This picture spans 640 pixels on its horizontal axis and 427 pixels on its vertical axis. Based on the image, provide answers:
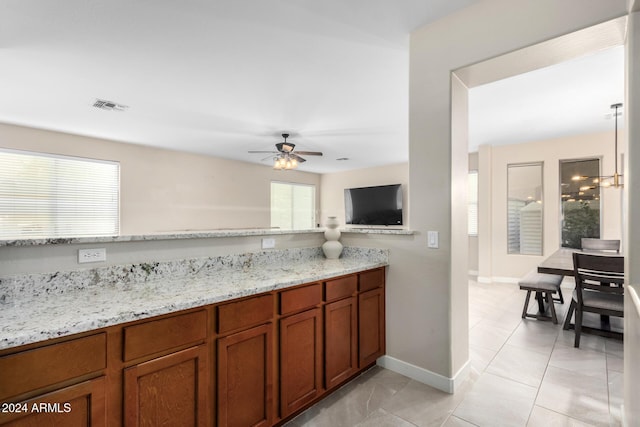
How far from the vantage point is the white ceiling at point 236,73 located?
6.63 ft

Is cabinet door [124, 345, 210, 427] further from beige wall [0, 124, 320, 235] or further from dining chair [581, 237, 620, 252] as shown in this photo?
dining chair [581, 237, 620, 252]

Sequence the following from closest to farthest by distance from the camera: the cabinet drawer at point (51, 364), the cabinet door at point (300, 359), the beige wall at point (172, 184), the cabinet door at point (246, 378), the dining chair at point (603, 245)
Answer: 1. the cabinet drawer at point (51, 364)
2. the cabinet door at point (246, 378)
3. the cabinet door at point (300, 359)
4. the dining chair at point (603, 245)
5. the beige wall at point (172, 184)

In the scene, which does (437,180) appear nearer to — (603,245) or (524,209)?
(603,245)

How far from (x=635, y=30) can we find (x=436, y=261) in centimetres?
158

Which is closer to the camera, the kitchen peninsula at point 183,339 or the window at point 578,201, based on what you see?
the kitchen peninsula at point 183,339

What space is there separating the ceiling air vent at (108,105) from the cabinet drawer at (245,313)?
3200mm

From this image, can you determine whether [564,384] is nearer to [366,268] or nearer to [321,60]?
[366,268]

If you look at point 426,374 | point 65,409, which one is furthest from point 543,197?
point 65,409

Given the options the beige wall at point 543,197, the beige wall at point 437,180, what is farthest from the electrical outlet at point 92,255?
the beige wall at point 543,197

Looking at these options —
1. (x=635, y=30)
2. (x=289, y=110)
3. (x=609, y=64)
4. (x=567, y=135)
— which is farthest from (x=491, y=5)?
(x=567, y=135)

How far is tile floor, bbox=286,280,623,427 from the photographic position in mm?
1790

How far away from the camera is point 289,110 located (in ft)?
12.2

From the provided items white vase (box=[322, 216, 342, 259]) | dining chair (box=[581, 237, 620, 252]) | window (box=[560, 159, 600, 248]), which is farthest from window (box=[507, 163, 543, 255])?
white vase (box=[322, 216, 342, 259])

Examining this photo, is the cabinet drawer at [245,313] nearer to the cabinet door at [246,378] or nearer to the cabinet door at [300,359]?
the cabinet door at [246,378]
